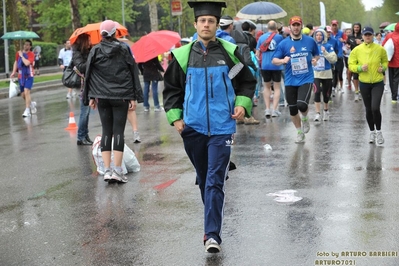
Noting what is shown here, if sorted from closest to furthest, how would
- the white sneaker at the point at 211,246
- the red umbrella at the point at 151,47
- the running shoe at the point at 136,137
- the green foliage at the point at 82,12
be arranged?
the white sneaker at the point at 211,246, the running shoe at the point at 136,137, the red umbrella at the point at 151,47, the green foliage at the point at 82,12

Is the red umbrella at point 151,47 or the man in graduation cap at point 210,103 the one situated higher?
the red umbrella at point 151,47

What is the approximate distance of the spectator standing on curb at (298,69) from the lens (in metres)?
12.1

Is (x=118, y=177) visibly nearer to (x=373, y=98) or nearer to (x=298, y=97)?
(x=298, y=97)

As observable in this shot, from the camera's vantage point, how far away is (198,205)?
7.83 m

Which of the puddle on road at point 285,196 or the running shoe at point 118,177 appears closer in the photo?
the puddle on road at point 285,196

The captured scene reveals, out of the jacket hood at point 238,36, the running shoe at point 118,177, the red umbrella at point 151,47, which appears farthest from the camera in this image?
the red umbrella at point 151,47

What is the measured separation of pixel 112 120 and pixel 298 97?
150 inches

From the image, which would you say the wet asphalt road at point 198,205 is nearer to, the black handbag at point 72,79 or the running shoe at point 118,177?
the running shoe at point 118,177

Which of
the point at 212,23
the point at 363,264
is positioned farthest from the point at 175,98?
the point at 363,264

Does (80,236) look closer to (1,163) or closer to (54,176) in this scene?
(54,176)

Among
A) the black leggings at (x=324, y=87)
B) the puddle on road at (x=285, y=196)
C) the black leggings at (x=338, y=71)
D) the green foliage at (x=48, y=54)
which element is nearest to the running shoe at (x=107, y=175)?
the puddle on road at (x=285, y=196)

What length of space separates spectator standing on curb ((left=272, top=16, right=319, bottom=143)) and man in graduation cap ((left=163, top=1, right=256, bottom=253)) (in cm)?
596

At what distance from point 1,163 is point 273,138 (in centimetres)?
438

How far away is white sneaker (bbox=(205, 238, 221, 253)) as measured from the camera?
602 centimetres
